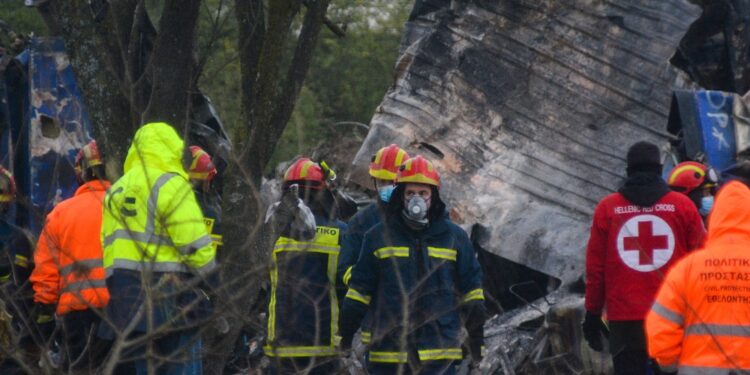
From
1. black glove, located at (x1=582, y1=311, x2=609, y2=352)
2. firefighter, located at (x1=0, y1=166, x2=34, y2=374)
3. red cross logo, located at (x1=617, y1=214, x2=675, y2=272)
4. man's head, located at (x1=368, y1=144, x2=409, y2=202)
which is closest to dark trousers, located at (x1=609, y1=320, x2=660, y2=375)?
black glove, located at (x1=582, y1=311, x2=609, y2=352)

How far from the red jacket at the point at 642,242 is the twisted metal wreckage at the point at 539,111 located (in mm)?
3644

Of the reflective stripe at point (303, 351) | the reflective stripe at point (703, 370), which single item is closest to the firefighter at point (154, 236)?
the reflective stripe at point (303, 351)

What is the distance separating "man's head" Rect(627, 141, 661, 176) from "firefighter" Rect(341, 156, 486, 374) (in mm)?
1072

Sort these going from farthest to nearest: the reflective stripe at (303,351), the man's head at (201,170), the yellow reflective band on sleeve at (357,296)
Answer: the man's head at (201,170) < the reflective stripe at (303,351) < the yellow reflective band on sleeve at (357,296)

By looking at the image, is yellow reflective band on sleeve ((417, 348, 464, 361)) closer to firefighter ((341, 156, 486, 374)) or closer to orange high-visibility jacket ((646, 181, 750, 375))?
firefighter ((341, 156, 486, 374))

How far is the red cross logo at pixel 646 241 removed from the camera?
7.16 meters

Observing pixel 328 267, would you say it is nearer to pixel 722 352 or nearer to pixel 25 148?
pixel 722 352

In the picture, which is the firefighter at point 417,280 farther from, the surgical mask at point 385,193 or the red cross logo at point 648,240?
the red cross logo at point 648,240

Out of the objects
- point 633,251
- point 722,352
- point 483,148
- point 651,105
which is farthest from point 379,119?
point 722,352

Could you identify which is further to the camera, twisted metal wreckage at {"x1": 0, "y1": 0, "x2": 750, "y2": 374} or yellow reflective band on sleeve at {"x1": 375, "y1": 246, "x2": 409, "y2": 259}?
twisted metal wreckage at {"x1": 0, "y1": 0, "x2": 750, "y2": 374}

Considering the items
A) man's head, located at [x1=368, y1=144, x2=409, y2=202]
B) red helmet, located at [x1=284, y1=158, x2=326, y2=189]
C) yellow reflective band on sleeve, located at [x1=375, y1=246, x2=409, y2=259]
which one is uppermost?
man's head, located at [x1=368, y1=144, x2=409, y2=202]

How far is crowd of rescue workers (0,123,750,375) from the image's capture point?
5.39m

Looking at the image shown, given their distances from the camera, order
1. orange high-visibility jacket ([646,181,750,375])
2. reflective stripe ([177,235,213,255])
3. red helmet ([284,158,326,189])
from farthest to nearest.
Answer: red helmet ([284,158,326,189])
reflective stripe ([177,235,213,255])
orange high-visibility jacket ([646,181,750,375])

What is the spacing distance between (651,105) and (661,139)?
1.09ft
